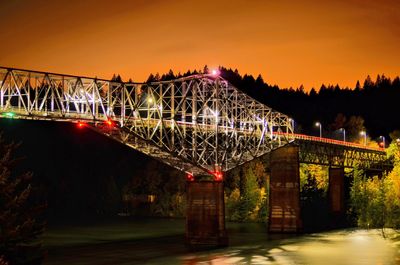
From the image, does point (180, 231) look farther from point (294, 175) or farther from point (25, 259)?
point (25, 259)

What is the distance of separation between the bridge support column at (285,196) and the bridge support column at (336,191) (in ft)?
69.4

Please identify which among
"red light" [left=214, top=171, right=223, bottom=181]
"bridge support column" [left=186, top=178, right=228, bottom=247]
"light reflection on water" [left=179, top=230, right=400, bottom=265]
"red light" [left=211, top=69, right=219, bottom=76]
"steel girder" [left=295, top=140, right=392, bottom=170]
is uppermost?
"red light" [left=211, top=69, right=219, bottom=76]

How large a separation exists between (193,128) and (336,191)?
139ft

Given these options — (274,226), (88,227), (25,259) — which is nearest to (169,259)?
(25,259)

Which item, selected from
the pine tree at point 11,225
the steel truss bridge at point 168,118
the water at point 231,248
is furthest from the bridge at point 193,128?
the pine tree at point 11,225

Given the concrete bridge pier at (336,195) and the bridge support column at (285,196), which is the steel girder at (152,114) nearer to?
the bridge support column at (285,196)

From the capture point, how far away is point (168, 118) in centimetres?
8156

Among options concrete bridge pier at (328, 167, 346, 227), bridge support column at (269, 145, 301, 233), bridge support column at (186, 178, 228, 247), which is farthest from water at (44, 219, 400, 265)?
concrete bridge pier at (328, 167, 346, 227)

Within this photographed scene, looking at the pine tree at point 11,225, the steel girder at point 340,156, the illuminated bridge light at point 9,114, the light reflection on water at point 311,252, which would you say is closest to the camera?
the pine tree at point 11,225

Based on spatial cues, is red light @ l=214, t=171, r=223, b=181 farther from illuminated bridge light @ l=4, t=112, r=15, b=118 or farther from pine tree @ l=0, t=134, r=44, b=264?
pine tree @ l=0, t=134, r=44, b=264

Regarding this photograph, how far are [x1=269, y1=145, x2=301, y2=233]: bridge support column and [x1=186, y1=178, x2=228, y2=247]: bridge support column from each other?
2025 centimetres

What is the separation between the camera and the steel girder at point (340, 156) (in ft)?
371

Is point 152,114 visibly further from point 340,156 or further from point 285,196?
point 340,156

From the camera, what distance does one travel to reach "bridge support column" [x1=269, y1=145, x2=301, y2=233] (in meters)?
100
